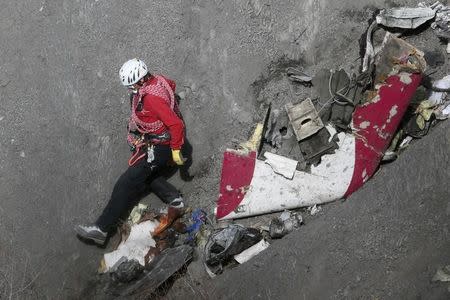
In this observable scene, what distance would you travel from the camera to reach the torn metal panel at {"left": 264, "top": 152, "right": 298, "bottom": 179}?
6090mm

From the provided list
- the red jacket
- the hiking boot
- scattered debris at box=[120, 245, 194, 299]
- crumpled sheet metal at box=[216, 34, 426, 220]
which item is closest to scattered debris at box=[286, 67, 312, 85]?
crumpled sheet metal at box=[216, 34, 426, 220]

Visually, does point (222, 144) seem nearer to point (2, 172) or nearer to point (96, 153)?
point (96, 153)

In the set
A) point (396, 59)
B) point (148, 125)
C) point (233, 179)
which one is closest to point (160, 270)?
point (233, 179)

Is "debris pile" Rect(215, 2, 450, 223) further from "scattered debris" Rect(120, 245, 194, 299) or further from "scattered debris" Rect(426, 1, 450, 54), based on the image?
"scattered debris" Rect(120, 245, 194, 299)

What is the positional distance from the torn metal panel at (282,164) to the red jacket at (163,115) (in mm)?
959

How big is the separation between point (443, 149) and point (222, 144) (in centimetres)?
248

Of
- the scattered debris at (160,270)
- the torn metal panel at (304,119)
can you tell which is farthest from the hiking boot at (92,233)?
the torn metal panel at (304,119)

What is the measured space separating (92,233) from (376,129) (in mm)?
3184

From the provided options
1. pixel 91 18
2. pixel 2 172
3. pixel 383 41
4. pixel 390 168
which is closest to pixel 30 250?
pixel 2 172

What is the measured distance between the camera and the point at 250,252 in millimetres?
6016

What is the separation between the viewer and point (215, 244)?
6051 millimetres

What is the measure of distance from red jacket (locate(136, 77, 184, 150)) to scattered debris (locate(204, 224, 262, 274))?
0.99m

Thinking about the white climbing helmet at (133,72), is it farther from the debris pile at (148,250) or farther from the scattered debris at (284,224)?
the scattered debris at (284,224)

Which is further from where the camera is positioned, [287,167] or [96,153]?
[96,153]
